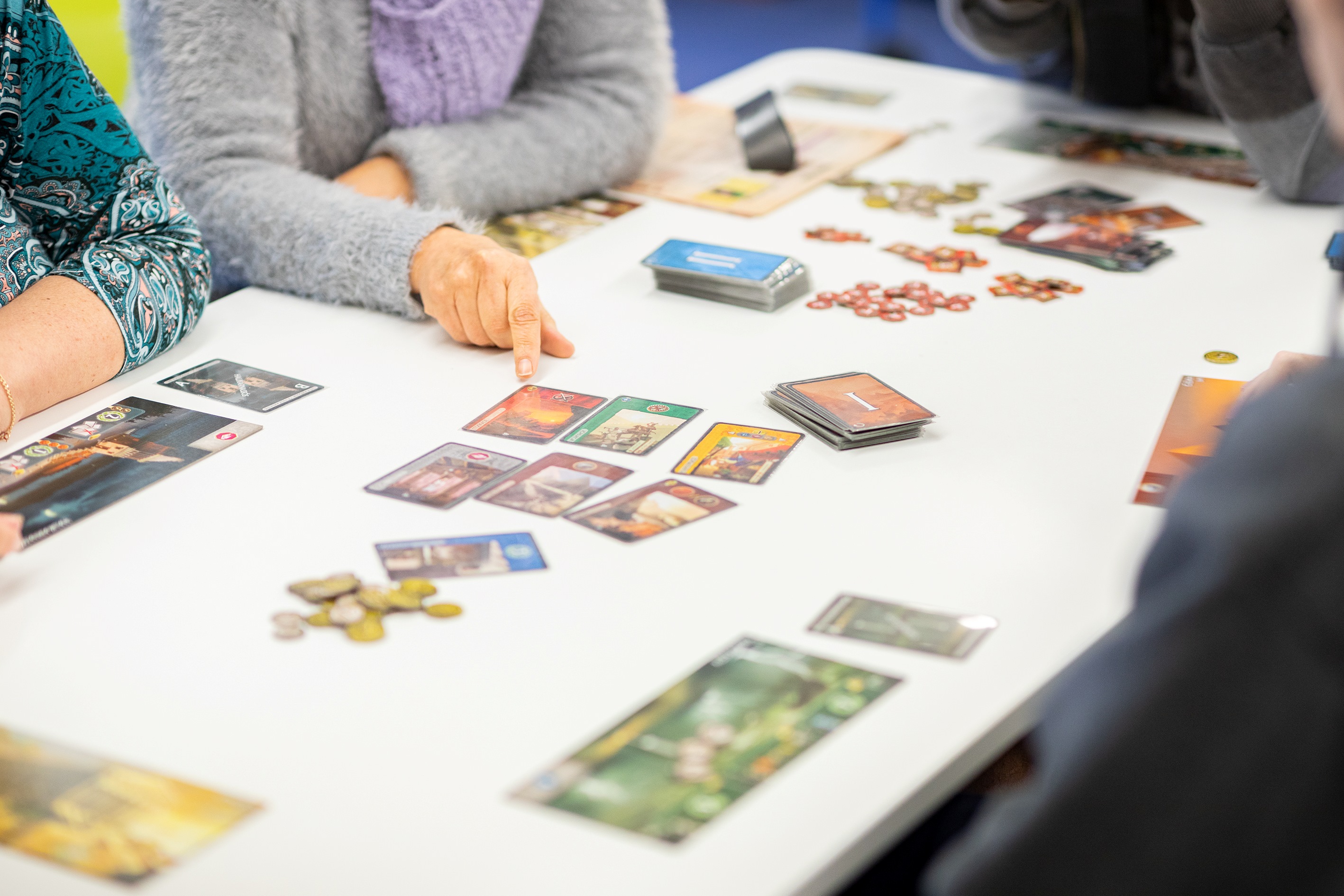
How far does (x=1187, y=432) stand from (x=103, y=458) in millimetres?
973

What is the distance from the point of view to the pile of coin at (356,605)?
35.6 inches

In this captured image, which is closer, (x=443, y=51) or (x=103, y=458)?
(x=103, y=458)

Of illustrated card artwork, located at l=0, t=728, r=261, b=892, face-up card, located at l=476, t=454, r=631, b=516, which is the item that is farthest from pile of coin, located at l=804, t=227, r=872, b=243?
illustrated card artwork, located at l=0, t=728, r=261, b=892

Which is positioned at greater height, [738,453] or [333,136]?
[333,136]

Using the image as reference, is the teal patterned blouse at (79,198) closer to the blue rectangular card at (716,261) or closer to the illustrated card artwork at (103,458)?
the illustrated card artwork at (103,458)

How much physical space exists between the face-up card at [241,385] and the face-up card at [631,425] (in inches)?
11.8

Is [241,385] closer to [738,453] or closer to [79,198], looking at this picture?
[79,198]

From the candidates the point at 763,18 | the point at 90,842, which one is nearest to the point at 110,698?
the point at 90,842

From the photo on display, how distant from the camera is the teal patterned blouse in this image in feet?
4.14

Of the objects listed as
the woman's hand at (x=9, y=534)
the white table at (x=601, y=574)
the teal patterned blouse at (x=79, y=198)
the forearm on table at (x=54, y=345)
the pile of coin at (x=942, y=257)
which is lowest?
the white table at (x=601, y=574)

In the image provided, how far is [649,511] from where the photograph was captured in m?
1.04

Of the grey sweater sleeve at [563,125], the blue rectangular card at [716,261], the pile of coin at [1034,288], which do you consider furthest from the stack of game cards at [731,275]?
the grey sweater sleeve at [563,125]

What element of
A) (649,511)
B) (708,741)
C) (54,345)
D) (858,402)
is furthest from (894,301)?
(54,345)

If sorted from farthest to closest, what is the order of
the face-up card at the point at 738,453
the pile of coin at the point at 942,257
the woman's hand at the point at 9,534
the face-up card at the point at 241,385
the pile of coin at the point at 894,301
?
the pile of coin at the point at 942,257, the pile of coin at the point at 894,301, the face-up card at the point at 241,385, the face-up card at the point at 738,453, the woman's hand at the point at 9,534
